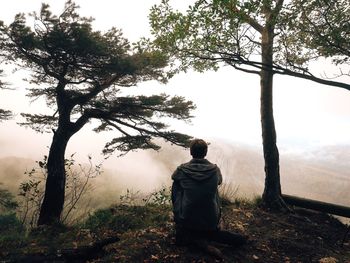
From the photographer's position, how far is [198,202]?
513 centimetres

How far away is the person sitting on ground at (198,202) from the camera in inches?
203

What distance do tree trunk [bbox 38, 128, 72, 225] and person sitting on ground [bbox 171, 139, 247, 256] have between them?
709 cm

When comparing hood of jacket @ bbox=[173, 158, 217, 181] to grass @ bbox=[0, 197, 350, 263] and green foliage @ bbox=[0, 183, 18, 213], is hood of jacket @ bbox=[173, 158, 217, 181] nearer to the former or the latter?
grass @ bbox=[0, 197, 350, 263]

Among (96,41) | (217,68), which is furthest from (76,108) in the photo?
(217,68)

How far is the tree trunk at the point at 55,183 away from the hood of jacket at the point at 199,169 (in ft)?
24.2

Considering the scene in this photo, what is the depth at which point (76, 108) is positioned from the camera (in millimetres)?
13469

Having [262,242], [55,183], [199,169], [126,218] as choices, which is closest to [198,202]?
[199,169]

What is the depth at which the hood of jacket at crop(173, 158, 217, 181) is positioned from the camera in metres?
5.20

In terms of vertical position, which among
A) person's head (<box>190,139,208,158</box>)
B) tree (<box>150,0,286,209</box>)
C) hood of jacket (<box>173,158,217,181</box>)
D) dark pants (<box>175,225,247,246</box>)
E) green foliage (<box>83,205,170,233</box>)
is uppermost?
tree (<box>150,0,286,209</box>)

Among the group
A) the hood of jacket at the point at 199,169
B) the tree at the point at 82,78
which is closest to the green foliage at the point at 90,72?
the tree at the point at 82,78

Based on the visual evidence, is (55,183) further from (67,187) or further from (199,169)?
(199,169)

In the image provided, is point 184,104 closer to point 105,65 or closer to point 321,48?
point 105,65

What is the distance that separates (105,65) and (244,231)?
7.16 m

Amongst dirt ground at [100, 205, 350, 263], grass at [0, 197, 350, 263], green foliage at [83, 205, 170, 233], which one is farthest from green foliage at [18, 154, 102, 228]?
dirt ground at [100, 205, 350, 263]
